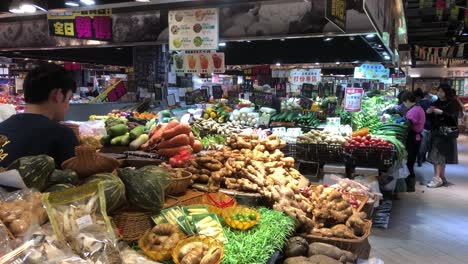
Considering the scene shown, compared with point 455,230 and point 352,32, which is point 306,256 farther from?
point 352,32

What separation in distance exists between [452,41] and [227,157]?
54.6 ft

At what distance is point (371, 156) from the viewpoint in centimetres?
587

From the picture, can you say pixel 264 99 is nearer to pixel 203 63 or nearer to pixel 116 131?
pixel 203 63

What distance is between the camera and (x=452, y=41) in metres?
17.4

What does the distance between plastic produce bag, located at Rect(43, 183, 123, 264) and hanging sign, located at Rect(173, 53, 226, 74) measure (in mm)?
6145

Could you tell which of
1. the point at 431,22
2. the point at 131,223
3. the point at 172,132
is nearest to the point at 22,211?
the point at 131,223

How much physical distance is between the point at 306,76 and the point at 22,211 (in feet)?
46.8

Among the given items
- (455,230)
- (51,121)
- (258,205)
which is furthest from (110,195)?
(455,230)

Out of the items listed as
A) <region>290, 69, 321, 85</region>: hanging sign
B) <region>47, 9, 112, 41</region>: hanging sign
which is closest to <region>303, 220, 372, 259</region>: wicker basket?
<region>47, 9, 112, 41</region>: hanging sign

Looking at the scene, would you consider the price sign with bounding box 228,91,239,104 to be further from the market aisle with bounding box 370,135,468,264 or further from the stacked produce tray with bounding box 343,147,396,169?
the stacked produce tray with bounding box 343,147,396,169

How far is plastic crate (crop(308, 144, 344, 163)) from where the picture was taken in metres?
5.82

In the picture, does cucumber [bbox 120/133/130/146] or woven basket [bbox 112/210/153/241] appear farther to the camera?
cucumber [bbox 120/133/130/146]

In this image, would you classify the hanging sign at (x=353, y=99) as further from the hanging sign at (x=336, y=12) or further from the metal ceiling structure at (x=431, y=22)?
the metal ceiling structure at (x=431, y=22)

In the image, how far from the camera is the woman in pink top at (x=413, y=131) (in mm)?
8664
